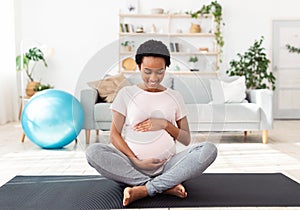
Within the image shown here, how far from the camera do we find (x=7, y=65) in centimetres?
665

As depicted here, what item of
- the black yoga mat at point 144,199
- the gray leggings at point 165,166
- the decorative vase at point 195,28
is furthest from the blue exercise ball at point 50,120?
the decorative vase at point 195,28

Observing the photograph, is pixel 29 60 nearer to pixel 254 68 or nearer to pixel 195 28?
pixel 195 28

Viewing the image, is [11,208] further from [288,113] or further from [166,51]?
[288,113]

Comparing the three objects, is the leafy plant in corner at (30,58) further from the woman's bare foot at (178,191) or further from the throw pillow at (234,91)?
the woman's bare foot at (178,191)

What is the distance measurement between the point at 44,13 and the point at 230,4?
291 cm

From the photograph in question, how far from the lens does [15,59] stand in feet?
22.3

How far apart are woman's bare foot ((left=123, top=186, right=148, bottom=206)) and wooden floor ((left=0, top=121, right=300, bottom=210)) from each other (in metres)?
0.27

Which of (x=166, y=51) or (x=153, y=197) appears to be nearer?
(x=166, y=51)

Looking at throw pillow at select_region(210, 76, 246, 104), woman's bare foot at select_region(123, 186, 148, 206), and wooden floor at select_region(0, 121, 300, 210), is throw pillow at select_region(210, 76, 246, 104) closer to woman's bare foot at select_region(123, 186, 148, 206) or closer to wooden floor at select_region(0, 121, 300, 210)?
wooden floor at select_region(0, 121, 300, 210)

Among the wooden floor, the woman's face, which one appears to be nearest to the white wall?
the wooden floor

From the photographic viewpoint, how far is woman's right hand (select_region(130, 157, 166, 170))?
7.09 feet

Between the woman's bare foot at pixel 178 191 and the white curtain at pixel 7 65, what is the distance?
4.61 m

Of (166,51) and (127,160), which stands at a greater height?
(166,51)

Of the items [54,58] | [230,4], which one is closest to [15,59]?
[54,58]
